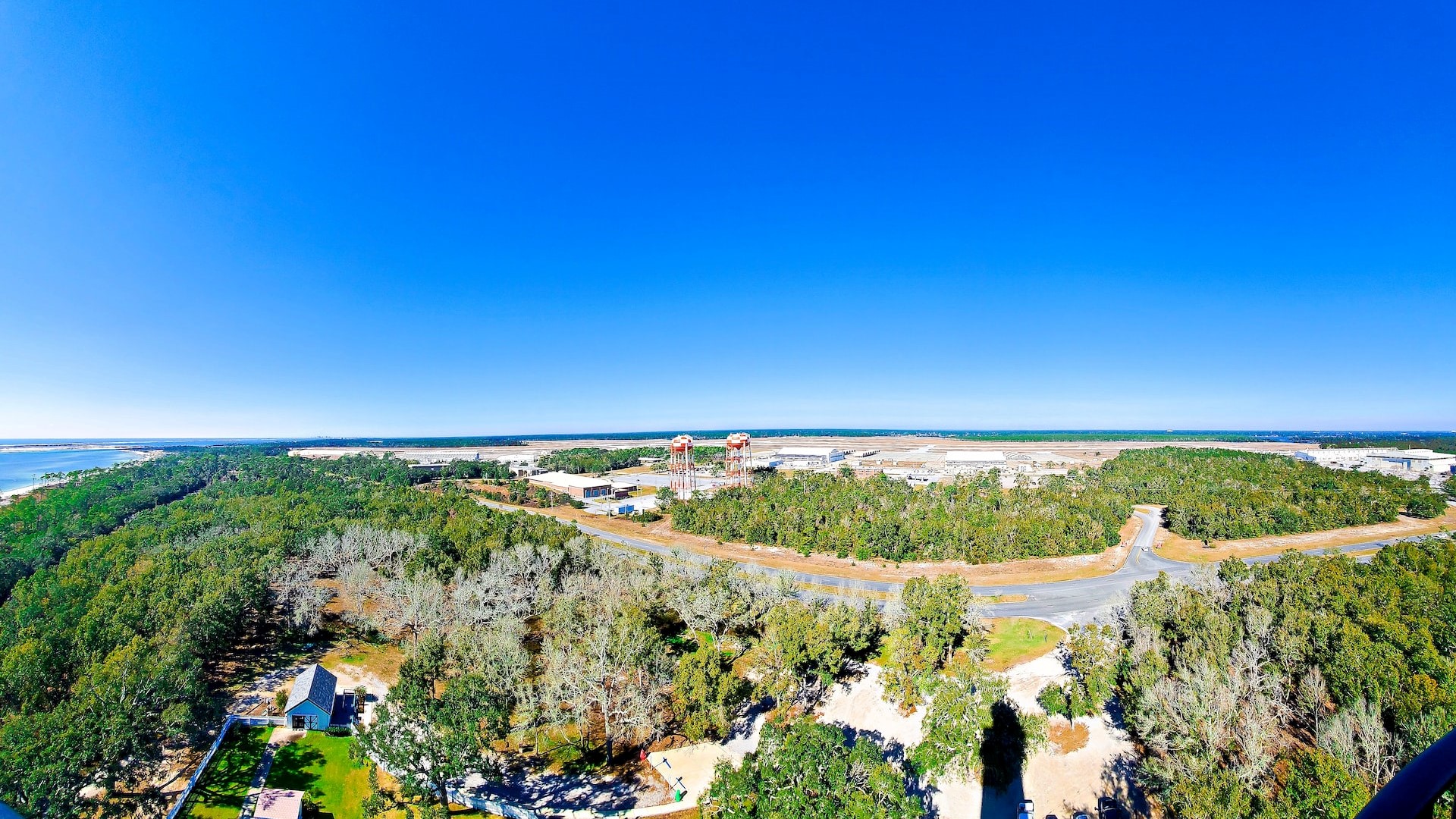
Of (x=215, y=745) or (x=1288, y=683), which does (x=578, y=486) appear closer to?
(x=215, y=745)

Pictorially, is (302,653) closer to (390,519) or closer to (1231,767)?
(390,519)

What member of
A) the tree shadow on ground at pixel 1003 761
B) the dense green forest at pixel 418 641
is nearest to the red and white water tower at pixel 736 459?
the dense green forest at pixel 418 641

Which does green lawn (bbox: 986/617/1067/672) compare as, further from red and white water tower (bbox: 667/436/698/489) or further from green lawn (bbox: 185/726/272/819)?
red and white water tower (bbox: 667/436/698/489)

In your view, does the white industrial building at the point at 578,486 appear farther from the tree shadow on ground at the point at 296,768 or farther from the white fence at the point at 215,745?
the tree shadow on ground at the point at 296,768

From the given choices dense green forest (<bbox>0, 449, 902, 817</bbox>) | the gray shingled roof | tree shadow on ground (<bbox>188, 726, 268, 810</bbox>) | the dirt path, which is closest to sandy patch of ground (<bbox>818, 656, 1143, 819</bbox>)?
dense green forest (<bbox>0, 449, 902, 817</bbox>)

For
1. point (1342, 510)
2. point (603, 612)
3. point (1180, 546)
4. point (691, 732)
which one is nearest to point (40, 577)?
point (603, 612)

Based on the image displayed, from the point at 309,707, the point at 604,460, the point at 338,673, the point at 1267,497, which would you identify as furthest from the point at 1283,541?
the point at 604,460
